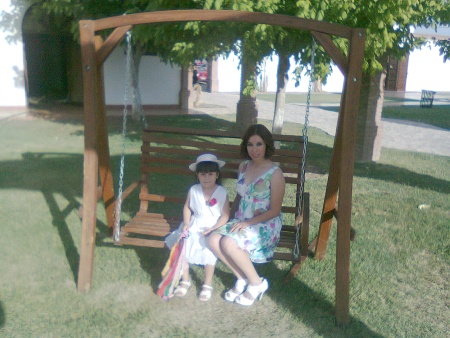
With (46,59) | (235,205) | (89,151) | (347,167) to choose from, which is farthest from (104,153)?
(46,59)

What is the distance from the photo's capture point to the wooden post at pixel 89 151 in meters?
3.64

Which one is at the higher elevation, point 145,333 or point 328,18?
point 328,18

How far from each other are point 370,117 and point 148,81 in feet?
34.3

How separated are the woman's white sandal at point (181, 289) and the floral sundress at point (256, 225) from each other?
0.49 meters

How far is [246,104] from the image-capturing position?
1163 cm

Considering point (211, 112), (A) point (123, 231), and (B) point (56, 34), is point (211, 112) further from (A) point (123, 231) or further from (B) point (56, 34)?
(A) point (123, 231)

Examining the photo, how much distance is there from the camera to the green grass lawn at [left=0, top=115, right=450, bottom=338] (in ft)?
11.3

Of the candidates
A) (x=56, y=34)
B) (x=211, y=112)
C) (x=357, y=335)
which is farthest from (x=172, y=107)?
(x=357, y=335)

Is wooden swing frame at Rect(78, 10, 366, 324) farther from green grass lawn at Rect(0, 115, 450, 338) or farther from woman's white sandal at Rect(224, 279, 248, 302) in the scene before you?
woman's white sandal at Rect(224, 279, 248, 302)

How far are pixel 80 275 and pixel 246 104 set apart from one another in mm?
8260

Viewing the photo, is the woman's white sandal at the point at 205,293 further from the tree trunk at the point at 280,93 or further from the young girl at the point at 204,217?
the tree trunk at the point at 280,93

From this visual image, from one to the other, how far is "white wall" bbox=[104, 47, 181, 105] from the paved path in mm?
1317

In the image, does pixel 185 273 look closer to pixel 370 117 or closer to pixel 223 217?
pixel 223 217

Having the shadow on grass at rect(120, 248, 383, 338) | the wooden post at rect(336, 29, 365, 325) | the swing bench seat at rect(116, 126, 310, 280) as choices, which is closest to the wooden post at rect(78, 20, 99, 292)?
the swing bench seat at rect(116, 126, 310, 280)
